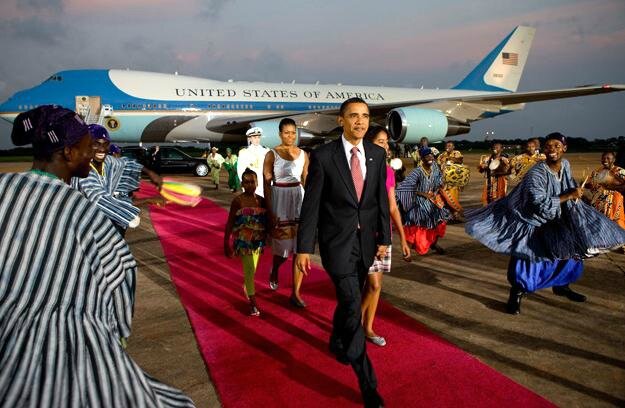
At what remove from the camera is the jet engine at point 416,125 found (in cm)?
1545

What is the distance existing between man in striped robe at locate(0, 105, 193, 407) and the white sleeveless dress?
2820 mm

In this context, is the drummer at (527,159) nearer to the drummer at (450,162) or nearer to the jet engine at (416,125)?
the drummer at (450,162)

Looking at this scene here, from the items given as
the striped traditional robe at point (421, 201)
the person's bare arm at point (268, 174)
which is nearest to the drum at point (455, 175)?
the striped traditional robe at point (421, 201)

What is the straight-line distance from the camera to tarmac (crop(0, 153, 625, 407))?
9.12 feet

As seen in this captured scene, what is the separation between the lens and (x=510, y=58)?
88.0 feet

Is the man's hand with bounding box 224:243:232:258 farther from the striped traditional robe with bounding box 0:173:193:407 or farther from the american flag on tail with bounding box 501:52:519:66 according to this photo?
the american flag on tail with bounding box 501:52:519:66

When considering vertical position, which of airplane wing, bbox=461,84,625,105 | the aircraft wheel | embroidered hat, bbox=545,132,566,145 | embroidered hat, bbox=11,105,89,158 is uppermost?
airplane wing, bbox=461,84,625,105

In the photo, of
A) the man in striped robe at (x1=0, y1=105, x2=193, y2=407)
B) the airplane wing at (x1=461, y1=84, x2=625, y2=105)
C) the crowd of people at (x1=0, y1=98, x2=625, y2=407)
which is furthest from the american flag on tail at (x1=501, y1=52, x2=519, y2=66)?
the man in striped robe at (x1=0, y1=105, x2=193, y2=407)

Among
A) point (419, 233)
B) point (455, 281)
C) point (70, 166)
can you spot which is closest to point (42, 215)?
point (70, 166)

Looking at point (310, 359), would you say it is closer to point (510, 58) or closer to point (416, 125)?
point (416, 125)

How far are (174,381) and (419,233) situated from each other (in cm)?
381

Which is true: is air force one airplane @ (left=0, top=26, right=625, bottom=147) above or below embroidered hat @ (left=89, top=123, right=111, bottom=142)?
above

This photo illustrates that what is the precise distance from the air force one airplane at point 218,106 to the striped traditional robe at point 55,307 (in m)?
15.0

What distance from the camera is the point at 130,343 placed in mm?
3430
